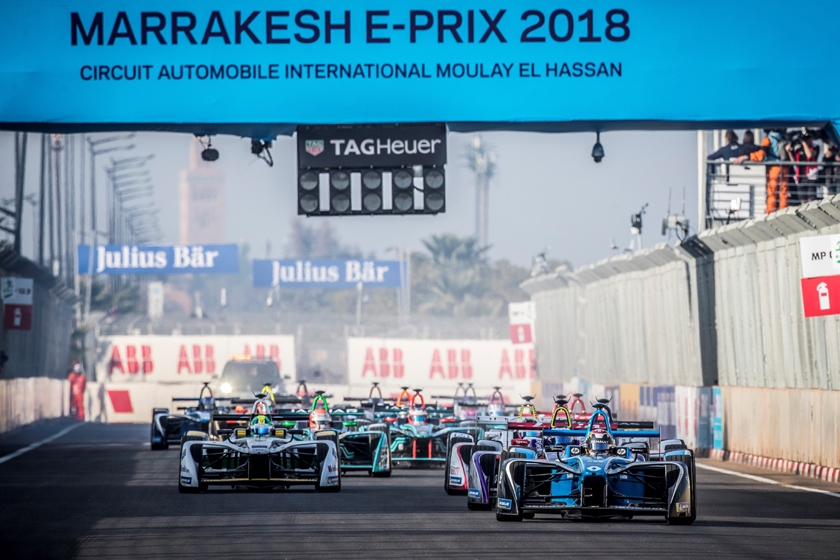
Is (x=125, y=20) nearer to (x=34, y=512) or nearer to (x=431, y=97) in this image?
(x=431, y=97)

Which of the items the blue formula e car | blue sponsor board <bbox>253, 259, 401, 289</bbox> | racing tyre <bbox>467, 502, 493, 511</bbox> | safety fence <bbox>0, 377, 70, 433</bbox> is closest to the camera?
the blue formula e car

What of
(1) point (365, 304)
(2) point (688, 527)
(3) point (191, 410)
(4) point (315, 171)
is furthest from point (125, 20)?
(1) point (365, 304)

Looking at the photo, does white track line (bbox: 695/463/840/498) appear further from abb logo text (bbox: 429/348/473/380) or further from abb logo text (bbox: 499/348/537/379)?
abb logo text (bbox: 499/348/537/379)

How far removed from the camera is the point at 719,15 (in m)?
19.2

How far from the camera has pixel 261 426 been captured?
1783 centimetres

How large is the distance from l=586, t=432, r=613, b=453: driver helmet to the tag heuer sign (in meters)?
6.67

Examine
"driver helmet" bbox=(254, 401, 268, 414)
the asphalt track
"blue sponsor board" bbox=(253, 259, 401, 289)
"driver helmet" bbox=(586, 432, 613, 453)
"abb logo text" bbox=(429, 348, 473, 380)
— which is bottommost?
the asphalt track

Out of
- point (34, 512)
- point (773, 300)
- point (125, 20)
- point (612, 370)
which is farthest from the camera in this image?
point (612, 370)

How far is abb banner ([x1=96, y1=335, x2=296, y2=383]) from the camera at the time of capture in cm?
5234

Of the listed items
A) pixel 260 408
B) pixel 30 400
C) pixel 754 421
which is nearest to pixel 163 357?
pixel 30 400

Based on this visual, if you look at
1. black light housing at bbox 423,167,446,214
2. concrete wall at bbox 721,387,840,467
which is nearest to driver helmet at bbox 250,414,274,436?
black light housing at bbox 423,167,446,214

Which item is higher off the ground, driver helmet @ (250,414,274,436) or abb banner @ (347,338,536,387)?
abb banner @ (347,338,536,387)

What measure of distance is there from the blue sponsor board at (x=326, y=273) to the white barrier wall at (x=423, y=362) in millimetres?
9767

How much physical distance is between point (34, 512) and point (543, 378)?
38.9 meters
